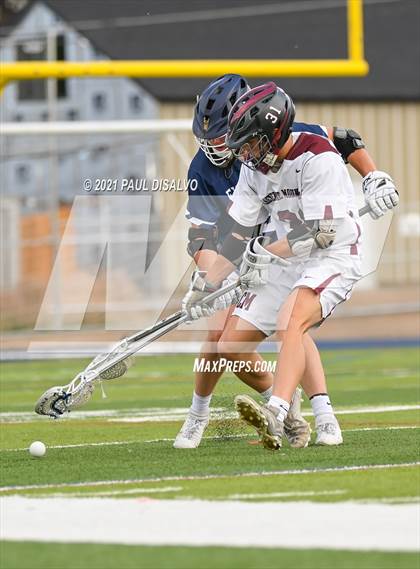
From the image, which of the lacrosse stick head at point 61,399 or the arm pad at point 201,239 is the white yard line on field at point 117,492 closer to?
the lacrosse stick head at point 61,399

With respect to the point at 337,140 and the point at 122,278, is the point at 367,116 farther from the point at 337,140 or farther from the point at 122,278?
the point at 337,140

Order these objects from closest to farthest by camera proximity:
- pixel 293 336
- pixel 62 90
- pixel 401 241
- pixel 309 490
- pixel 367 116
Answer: pixel 309 490 → pixel 293 336 → pixel 401 241 → pixel 62 90 → pixel 367 116

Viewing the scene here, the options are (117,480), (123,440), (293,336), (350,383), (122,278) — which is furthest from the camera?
(122,278)

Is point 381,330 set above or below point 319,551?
below

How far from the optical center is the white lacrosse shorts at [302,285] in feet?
20.7

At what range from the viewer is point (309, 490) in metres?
4.99

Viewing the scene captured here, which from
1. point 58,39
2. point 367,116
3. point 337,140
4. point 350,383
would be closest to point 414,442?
point 337,140

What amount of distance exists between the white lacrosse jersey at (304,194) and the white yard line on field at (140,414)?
2112mm

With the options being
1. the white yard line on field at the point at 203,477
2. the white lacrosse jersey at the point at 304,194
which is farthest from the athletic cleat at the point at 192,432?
the white yard line on field at the point at 203,477

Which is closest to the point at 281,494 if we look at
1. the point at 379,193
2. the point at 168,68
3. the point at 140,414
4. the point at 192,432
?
the point at 192,432

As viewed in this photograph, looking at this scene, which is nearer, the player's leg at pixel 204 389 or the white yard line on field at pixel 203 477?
the white yard line on field at pixel 203 477

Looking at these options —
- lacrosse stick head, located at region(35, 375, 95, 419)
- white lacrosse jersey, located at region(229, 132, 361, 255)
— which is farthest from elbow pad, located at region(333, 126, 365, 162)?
lacrosse stick head, located at region(35, 375, 95, 419)

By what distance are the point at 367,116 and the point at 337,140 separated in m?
20.2

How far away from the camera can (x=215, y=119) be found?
6.76m
